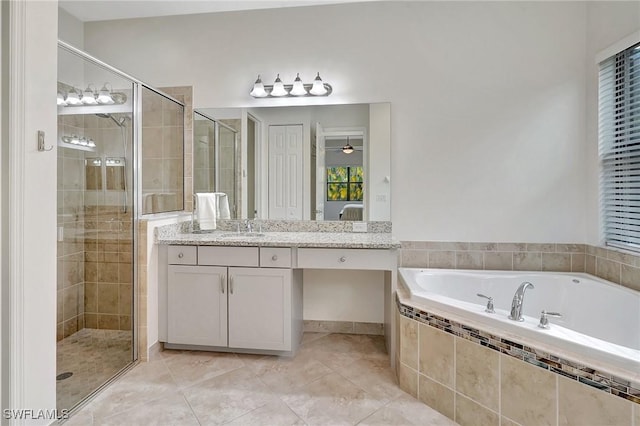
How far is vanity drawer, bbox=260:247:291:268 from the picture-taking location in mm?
2254

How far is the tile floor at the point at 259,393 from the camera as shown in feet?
5.53

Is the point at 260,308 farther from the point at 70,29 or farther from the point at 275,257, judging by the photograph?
the point at 70,29

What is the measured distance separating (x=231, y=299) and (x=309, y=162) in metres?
1.23

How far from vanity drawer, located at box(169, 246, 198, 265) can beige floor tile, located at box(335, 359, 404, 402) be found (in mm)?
1246

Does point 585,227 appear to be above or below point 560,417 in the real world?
above

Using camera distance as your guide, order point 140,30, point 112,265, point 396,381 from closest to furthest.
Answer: point 396,381, point 112,265, point 140,30

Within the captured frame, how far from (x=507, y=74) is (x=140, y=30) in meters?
3.08

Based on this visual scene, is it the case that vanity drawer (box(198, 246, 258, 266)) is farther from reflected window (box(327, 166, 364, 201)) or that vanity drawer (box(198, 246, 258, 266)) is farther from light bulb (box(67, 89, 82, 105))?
light bulb (box(67, 89, 82, 105))

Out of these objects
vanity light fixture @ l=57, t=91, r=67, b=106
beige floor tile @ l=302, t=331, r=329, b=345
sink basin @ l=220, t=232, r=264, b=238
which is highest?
vanity light fixture @ l=57, t=91, r=67, b=106

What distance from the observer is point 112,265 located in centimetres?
229

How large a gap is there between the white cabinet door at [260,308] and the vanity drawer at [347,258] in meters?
0.17
